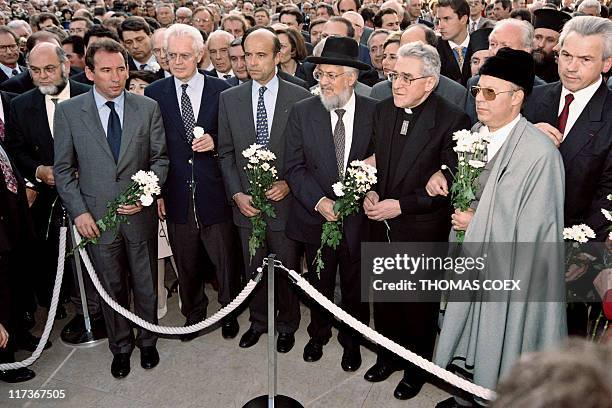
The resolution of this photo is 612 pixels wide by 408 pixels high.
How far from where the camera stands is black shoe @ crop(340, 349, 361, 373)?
201 inches

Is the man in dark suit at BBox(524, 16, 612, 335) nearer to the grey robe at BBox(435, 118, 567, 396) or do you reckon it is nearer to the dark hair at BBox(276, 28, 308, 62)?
the grey robe at BBox(435, 118, 567, 396)

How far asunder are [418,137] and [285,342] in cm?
239

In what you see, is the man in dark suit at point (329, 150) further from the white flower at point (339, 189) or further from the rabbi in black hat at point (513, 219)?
the rabbi in black hat at point (513, 219)

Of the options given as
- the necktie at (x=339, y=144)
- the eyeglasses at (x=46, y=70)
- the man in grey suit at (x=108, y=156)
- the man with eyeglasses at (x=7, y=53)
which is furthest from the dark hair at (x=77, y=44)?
the necktie at (x=339, y=144)

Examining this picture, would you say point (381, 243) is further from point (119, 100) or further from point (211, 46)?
point (211, 46)

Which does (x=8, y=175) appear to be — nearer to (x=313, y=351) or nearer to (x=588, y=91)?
(x=313, y=351)

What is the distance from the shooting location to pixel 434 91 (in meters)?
4.95

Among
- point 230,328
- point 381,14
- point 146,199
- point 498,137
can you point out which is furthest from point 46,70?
point 381,14

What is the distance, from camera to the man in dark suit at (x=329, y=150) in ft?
15.4

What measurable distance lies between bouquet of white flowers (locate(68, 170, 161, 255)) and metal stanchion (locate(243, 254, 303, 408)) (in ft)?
3.87

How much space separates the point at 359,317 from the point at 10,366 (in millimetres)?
3068

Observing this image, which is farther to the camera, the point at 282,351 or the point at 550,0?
the point at 550,0

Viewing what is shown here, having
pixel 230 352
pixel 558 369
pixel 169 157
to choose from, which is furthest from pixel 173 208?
pixel 558 369

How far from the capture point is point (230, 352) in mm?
5426
